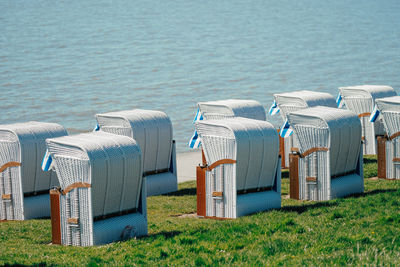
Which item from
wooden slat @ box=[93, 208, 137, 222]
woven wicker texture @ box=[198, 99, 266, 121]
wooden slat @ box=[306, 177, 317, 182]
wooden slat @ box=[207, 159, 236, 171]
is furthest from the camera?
woven wicker texture @ box=[198, 99, 266, 121]

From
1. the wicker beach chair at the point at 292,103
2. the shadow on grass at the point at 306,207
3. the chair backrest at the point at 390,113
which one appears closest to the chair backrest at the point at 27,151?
the shadow on grass at the point at 306,207

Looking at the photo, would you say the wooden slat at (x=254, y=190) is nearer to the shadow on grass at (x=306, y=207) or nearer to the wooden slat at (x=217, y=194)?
the wooden slat at (x=217, y=194)

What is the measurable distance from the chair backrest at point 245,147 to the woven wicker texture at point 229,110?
13.9 ft

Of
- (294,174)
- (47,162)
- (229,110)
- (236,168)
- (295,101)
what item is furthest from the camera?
(295,101)

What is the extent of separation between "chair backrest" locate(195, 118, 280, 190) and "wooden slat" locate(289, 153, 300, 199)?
1110 millimetres

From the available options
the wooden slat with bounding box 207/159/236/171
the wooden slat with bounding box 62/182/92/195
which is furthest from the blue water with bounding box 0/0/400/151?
the wooden slat with bounding box 62/182/92/195

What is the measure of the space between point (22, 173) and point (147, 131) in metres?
3.21

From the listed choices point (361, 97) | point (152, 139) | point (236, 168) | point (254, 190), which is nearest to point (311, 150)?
point (254, 190)

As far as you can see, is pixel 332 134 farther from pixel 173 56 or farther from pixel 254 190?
pixel 173 56

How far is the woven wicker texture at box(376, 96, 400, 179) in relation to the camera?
1661 cm

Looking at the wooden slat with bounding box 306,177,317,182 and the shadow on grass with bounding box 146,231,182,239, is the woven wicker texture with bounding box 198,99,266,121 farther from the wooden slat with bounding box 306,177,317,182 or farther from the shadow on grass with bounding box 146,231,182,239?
the shadow on grass with bounding box 146,231,182,239

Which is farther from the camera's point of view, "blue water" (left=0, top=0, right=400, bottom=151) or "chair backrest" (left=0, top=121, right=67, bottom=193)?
"blue water" (left=0, top=0, right=400, bottom=151)

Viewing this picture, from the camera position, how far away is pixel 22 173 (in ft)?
47.1

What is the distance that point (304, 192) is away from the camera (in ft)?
49.4
